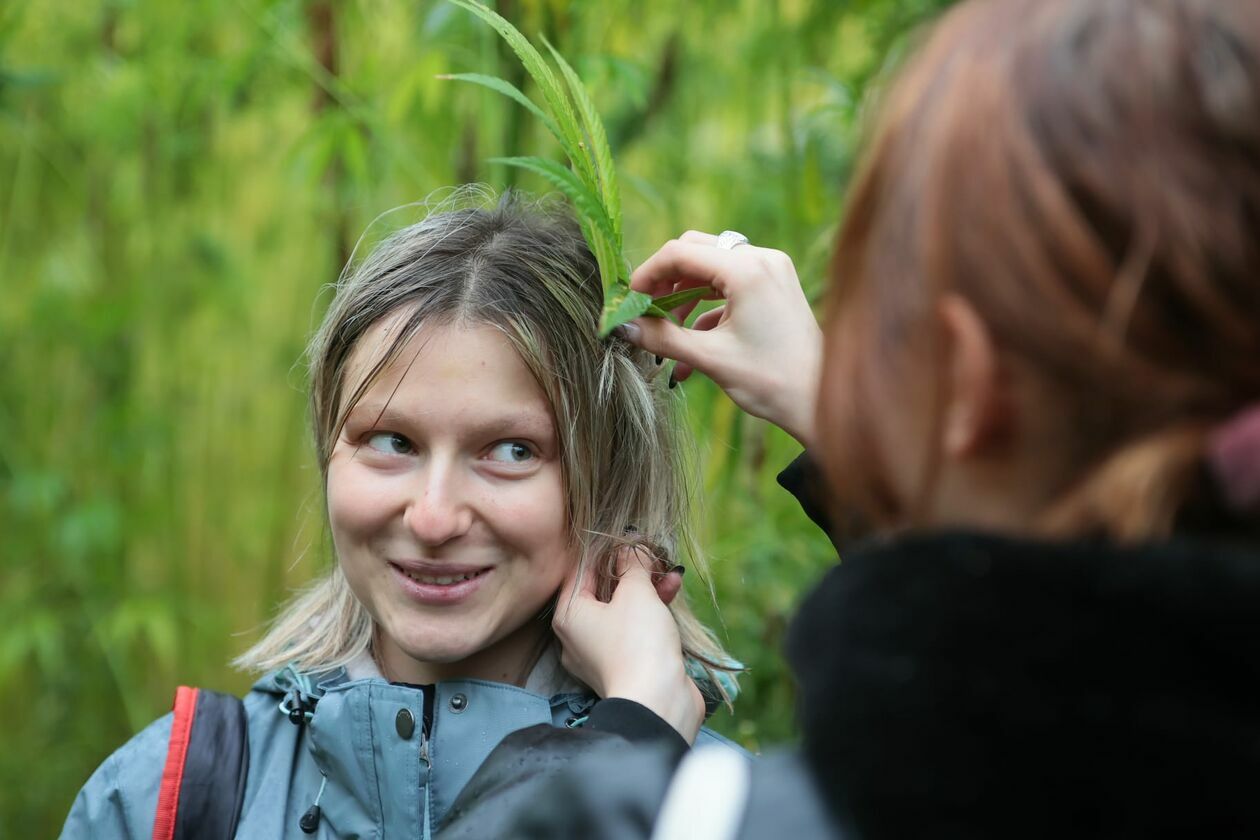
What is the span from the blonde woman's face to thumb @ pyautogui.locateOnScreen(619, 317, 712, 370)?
0.38 ft

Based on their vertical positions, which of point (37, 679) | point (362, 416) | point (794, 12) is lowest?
point (37, 679)

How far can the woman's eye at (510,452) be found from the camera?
1.14m

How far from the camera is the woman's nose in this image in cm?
110

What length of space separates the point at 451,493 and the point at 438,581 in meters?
0.08

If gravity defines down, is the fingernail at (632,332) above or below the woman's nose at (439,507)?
above

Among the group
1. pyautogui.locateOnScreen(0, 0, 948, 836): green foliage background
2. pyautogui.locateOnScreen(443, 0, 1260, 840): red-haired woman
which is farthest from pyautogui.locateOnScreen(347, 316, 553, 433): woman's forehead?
pyautogui.locateOnScreen(0, 0, 948, 836): green foliage background

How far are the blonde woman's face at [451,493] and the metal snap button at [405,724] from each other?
0.06 m

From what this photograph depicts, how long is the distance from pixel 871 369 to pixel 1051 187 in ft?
0.40

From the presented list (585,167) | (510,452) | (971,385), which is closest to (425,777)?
(510,452)

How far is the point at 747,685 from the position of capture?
1.92 metres

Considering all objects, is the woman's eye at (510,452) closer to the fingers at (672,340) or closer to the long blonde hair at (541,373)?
the long blonde hair at (541,373)

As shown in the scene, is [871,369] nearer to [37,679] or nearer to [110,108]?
[110,108]

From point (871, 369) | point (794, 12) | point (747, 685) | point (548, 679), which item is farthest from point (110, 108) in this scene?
point (871, 369)

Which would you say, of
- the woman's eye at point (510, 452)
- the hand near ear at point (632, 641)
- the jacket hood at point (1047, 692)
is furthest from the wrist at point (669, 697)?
the jacket hood at point (1047, 692)
